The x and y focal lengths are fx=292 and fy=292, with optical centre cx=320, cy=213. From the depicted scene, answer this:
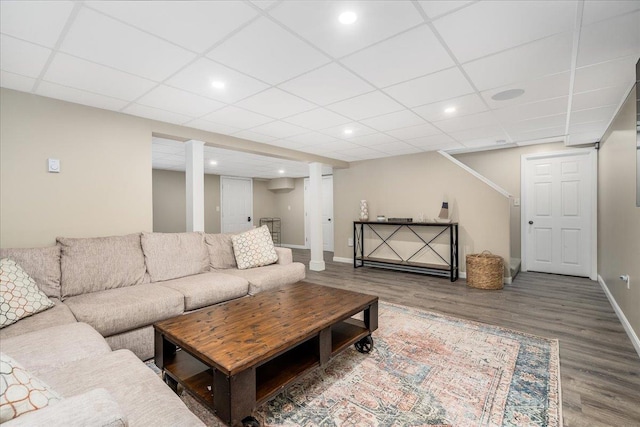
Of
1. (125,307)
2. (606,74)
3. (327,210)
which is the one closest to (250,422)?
(125,307)

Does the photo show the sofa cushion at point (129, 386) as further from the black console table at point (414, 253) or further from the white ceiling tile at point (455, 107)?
the black console table at point (414, 253)

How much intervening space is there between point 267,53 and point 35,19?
4.12 ft

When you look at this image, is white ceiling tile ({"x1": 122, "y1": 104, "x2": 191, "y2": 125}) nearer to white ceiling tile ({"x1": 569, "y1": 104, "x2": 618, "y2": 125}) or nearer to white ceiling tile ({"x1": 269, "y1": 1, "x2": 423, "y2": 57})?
white ceiling tile ({"x1": 269, "y1": 1, "x2": 423, "y2": 57})

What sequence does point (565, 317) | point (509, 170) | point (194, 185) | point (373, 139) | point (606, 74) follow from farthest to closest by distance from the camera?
point (509, 170), point (373, 139), point (194, 185), point (565, 317), point (606, 74)

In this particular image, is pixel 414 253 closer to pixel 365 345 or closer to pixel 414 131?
pixel 414 131

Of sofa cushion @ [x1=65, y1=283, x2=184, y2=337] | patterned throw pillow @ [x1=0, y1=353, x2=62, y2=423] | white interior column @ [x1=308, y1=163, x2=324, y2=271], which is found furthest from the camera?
white interior column @ [x1=308, y1=163, x2=324, y2=271]

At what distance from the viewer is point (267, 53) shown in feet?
6.42

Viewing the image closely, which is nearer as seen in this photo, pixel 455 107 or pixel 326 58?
pixel 326 58

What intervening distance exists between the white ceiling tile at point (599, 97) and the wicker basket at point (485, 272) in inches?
84.4

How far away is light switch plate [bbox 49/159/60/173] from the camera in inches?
106

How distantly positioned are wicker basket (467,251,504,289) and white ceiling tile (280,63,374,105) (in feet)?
10.2

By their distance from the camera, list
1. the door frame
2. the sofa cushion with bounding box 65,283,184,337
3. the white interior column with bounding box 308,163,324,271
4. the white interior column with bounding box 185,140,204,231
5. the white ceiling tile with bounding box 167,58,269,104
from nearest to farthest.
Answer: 1. the sofa cushion with bounding box 65,283,184,337
2. the white ceiling tile with bounding box 167,58,269,104
3. the white interior column with bounding box 185,140,204,231
4. the door frame
5. the white interior column with bounding box 308,163,324,271

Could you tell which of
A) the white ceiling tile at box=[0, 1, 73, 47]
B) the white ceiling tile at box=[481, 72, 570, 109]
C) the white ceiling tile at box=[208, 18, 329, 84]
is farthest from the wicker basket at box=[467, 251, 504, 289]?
the white ceiling tile at box=[0, 1, 73, 47]

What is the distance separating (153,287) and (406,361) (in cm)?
220
